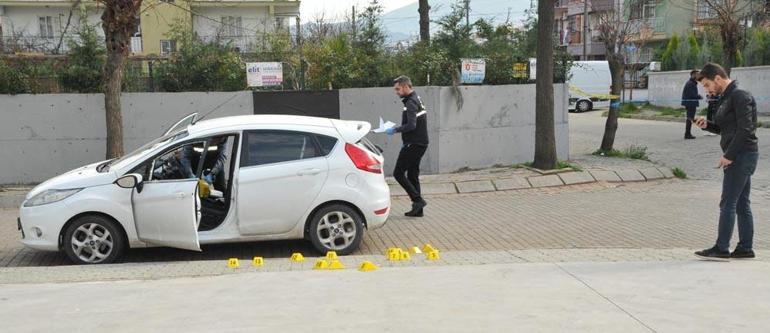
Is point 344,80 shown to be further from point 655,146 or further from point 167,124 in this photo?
point 655,146

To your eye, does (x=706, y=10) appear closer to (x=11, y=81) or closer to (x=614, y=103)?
(x=614, y=103)

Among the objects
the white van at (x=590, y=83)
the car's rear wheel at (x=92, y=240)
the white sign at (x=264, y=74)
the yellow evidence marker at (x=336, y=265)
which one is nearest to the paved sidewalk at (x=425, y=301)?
the yellow evidence marker at (x=336, y=265)

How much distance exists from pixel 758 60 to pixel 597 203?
2093cm

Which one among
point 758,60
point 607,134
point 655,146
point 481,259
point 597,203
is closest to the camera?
point 481,259

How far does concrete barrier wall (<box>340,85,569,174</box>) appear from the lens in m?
12.6

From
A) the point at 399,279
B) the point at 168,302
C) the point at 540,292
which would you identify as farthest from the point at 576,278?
the point at 168,302

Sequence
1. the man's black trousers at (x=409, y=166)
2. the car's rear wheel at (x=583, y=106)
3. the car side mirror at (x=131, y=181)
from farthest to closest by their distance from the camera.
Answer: the car's rear wheel at (x=583, y=106), the man's black trousers at (x=409, y=166), the car side mirror at (x=131, y=181)

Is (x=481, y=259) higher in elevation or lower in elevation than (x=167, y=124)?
lower

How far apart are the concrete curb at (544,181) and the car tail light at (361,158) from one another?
3.93m

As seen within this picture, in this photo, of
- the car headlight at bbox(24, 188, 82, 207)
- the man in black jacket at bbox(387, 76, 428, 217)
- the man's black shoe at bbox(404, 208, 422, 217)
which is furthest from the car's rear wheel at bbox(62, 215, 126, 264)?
the man's black shoe at bbox(404, 208, 422, 217)

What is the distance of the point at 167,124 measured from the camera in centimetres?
1232

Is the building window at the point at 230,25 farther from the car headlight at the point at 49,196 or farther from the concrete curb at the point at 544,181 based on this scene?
the car headlight at the point at 49,196

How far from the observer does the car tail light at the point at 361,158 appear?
23.8ft

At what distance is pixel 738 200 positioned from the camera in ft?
21.0
